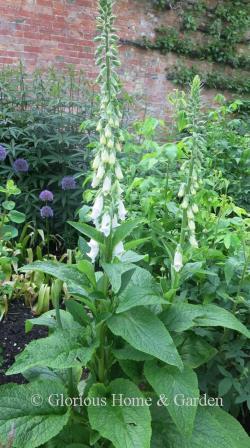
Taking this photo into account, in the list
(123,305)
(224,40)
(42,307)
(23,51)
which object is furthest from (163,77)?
(123,305)

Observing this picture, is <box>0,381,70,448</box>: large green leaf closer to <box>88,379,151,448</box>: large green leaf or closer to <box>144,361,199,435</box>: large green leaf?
<box>88,379,151,448</box>: large green leaf

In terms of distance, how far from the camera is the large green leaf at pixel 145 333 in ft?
5.43

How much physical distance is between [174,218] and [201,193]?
278 millimetres

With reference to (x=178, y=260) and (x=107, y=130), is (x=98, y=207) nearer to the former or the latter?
(x=107, y=130)

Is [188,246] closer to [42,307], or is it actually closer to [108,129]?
[108,129]

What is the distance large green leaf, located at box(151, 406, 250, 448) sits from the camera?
1812 millimetres

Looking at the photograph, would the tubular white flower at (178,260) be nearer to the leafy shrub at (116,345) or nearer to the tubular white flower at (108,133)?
the leafy shrub at (116,345)

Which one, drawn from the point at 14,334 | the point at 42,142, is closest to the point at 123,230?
the point at 14,334

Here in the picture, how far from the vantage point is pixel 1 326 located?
10.5 ft

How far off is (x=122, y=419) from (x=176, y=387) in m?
0.26

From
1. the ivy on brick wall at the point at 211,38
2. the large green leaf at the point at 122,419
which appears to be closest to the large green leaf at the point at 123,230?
the large green leaf at the point at 122,419

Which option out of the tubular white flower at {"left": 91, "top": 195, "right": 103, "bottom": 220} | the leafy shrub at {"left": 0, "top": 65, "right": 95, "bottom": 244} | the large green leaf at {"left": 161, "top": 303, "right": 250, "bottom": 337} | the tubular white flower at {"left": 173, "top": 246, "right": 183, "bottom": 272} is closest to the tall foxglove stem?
the tubular white flower at {"left": 91, "top": 195, "right": 103, "bottom": 220}

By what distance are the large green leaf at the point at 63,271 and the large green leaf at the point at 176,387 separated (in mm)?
469

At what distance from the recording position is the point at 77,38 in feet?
22.4
